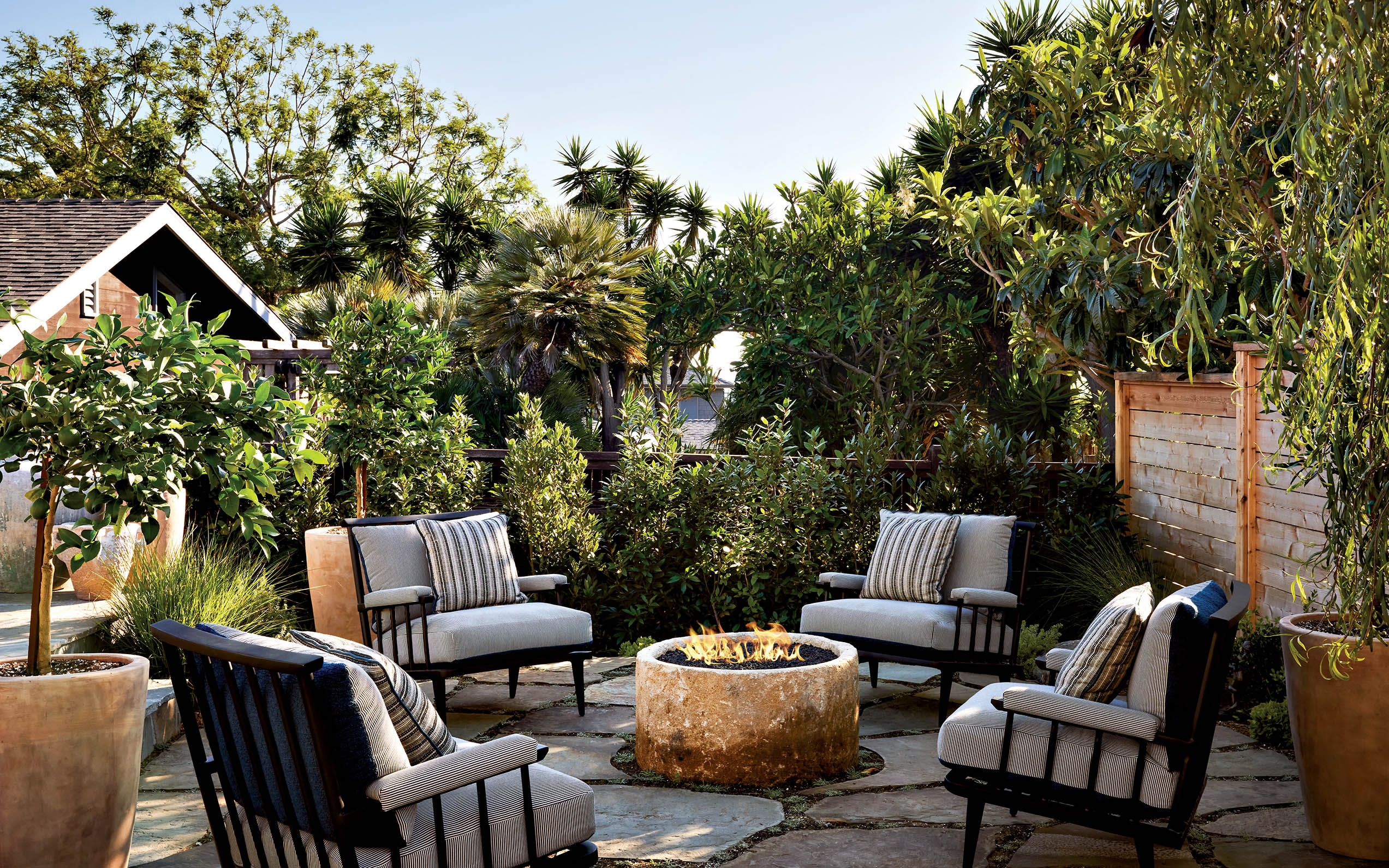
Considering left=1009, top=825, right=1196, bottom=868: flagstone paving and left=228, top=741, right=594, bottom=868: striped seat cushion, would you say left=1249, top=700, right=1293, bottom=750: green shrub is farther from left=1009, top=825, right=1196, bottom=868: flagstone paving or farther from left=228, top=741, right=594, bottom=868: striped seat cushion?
left=228, top=741, right=594, bottom=868: striped seat cushion

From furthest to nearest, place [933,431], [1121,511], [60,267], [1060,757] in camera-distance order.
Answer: [933,431] < [60,267] < [1121,511] < [1060,757]

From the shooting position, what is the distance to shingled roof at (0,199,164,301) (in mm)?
10406

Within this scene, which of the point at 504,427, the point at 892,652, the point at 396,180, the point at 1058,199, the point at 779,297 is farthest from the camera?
the point at 396,180

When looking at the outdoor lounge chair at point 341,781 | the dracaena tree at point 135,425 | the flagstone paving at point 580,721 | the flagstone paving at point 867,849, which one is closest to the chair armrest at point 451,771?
the outdoor lounge chair at point 341,781

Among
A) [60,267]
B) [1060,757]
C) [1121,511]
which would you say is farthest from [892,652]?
[60,267]

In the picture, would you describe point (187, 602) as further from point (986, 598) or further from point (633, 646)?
point (986, 598)

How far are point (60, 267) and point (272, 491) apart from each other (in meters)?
8.77

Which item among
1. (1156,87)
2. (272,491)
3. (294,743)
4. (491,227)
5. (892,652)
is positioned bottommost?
(892,652)

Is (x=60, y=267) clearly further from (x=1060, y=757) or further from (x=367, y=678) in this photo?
(x=1060, y=757)

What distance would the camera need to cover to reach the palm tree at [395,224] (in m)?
21.6

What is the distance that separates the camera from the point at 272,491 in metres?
3.40

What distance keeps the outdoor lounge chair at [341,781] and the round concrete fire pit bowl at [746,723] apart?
133 centimetres

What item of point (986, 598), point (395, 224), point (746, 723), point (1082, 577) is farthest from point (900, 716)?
point (395, 224)

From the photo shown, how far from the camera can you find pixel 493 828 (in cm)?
265
